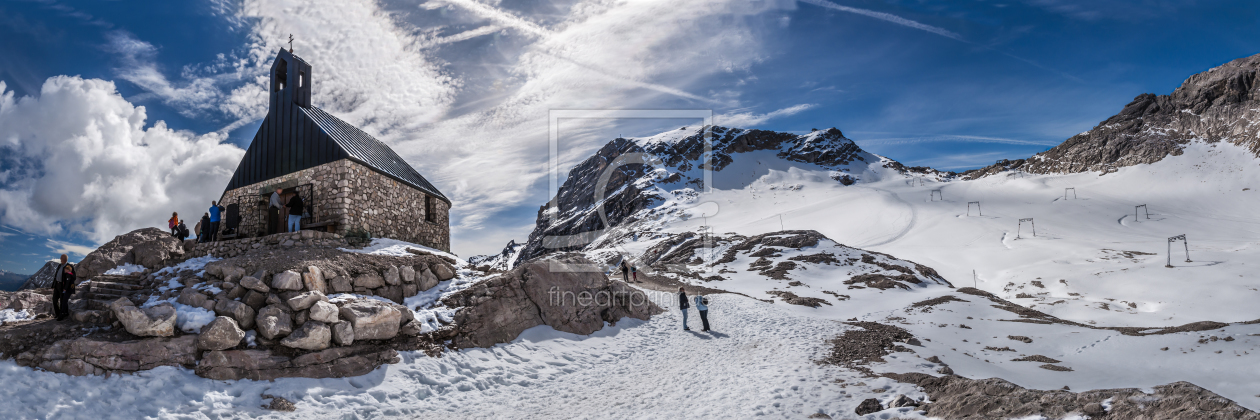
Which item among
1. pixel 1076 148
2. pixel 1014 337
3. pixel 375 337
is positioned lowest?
pixel 1014 337

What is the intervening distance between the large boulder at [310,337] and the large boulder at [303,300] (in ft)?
1.69

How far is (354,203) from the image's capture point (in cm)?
1741

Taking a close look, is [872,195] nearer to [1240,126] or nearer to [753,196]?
[753,196]

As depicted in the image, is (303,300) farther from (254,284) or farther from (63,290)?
(63,290)

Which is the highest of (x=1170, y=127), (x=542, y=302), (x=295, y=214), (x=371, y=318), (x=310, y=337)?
(x=1170, y=127)

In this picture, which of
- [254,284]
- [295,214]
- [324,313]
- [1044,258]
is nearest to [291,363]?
[324,313]

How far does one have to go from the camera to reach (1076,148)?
92.3 meters

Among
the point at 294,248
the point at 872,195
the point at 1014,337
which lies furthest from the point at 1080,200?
the point at 294,248

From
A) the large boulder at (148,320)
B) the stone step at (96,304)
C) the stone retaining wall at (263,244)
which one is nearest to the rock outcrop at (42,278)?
the stone retaining wall at (263,244)

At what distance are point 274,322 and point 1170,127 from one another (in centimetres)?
13344

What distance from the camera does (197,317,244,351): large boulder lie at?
9.49 m

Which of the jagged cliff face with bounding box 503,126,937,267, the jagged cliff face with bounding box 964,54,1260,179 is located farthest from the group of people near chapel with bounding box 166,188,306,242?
the jagged cliff face with bounding box 964,54,1260,179

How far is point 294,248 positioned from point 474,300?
19.3ft

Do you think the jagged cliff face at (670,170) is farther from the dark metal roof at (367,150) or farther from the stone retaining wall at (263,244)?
the stone retaining wall at (263,244)
